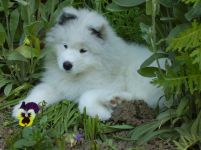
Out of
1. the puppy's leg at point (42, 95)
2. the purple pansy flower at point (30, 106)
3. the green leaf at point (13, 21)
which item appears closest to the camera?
the purple pansy flower at point (30, 106)

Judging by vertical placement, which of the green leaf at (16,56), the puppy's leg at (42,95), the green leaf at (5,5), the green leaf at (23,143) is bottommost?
the green leaf at (23,143)

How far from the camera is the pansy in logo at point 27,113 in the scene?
13.0ft

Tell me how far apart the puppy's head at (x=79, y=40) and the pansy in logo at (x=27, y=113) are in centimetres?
38

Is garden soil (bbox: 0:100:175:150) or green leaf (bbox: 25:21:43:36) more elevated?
green leaf (bbox: 25:21:43:36)

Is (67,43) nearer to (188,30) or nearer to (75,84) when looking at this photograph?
(75,84)

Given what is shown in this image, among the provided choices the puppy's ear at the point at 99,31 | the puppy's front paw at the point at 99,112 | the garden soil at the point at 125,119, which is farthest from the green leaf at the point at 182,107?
the puppy's ear at the point at 99,31

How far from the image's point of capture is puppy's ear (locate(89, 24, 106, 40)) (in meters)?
4.24

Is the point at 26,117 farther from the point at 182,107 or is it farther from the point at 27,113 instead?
the point at 182,107

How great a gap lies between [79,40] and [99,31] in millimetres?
177

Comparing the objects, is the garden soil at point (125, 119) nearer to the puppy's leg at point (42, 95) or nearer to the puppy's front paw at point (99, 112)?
the puppy's front paw at point (99, 112)

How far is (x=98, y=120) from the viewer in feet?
13.3

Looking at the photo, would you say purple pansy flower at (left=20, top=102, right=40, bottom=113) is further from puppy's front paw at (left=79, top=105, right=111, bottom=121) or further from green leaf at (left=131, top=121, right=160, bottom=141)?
green leaf at (left=131, top=121, right=160, bottom=141)

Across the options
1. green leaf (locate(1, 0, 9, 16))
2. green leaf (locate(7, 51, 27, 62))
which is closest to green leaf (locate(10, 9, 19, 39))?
green leaf (locate(1, 0, 9, 16))

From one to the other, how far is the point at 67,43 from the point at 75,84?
39 cm
